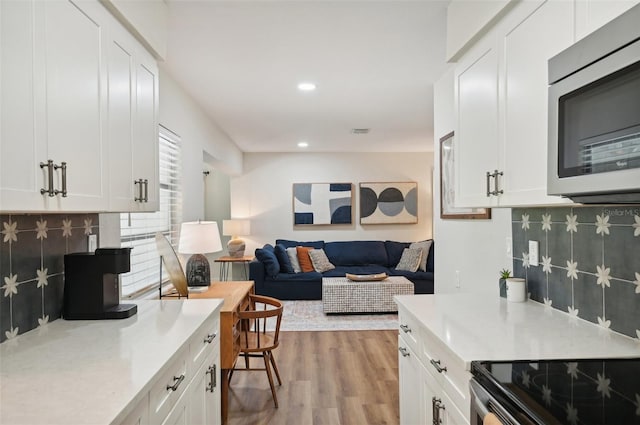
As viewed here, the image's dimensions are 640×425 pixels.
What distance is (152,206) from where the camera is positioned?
6.79 ft

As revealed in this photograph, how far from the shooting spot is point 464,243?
3.01m

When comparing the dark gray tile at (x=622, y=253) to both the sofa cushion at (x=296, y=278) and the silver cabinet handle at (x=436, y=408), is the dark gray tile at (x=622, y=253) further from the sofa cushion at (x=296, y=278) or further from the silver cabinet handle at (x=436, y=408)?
the sofa cushion at (x=296, y=278)

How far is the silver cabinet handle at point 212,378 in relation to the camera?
1992 millimetres

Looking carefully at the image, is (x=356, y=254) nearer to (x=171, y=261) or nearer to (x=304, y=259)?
(x=304, y=259)

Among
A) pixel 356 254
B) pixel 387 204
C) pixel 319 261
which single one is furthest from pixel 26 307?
pixel 387 204

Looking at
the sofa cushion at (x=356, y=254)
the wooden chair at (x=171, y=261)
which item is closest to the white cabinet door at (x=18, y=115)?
the wooden chair at (x=171, y=261)

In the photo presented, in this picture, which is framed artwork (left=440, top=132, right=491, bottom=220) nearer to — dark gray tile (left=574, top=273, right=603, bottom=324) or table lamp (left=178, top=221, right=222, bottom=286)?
dark gray tile (left=574, top=273, right=603, bottom=324)

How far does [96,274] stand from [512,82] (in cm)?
192

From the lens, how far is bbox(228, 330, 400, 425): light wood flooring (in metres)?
2.79

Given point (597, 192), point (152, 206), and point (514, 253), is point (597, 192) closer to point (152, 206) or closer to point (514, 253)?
point (514, 253)

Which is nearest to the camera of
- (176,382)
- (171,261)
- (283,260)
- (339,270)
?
(176,382)

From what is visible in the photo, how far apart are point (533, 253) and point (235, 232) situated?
18.2ft

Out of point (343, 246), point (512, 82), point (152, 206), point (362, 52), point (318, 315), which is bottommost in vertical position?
point (318, 315)

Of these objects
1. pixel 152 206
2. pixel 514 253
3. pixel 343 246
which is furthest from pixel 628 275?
pixel 343 246
